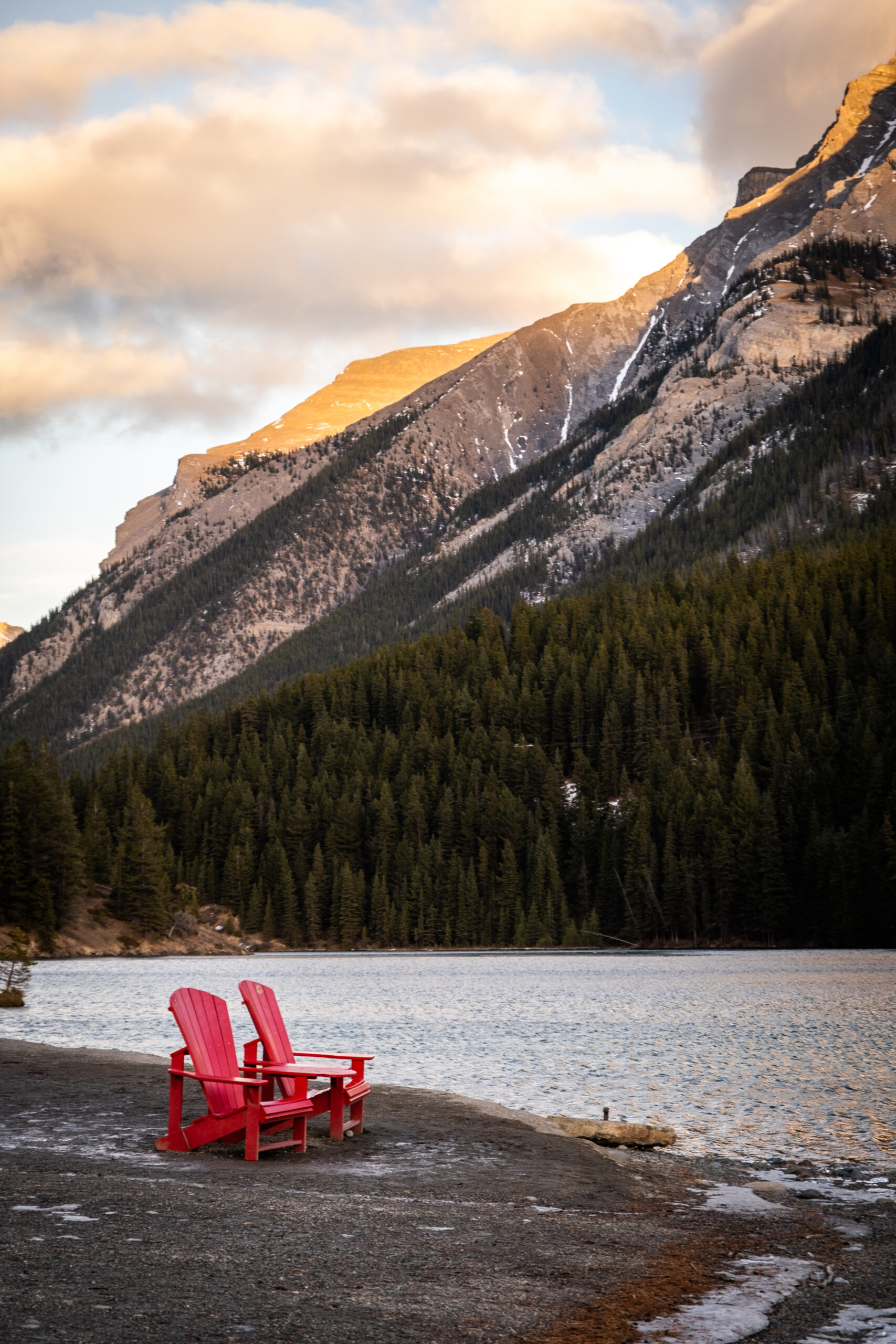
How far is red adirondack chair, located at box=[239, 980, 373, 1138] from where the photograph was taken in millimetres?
14625

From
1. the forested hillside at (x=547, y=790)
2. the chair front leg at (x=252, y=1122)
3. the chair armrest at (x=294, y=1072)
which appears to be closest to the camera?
the chair front leg at (x=252, y=1122)

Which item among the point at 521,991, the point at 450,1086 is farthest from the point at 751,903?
the point at 450,1086

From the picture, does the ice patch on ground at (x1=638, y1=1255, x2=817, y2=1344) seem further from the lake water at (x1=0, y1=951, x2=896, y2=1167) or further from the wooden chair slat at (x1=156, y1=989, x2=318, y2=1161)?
the wooden chair slat at (x1=156, y1=989, x2=318, y2=1161)

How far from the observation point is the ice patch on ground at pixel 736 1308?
7.37m

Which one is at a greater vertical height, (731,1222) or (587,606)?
(587,606)

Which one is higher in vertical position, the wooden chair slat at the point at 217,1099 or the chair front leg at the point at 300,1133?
the wooden chair slat at the point at 217,1099

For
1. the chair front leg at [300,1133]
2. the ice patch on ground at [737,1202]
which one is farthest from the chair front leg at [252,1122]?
the ice patch on ground at [737,1202]

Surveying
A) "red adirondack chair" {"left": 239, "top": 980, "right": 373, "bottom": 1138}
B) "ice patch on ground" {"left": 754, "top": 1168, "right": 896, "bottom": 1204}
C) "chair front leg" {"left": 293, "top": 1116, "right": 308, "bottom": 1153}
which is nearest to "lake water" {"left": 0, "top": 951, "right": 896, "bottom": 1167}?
"ice patch on ground" {"left": 754, "top": 1168, "right": 896, "bottom": 1204}

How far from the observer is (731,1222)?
1088cm

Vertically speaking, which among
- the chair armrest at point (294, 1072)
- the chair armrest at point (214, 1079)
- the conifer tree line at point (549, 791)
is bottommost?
the chair armrest at point (294, 1072)

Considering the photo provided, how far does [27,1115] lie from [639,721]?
12436 centimetres

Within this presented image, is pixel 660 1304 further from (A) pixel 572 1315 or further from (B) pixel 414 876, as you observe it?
(B) pixel 414 876

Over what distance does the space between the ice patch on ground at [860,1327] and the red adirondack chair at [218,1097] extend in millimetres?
6831

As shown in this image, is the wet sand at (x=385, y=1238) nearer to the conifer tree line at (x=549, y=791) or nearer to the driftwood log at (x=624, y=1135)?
the driftwood log at (x=624, y=1135)
